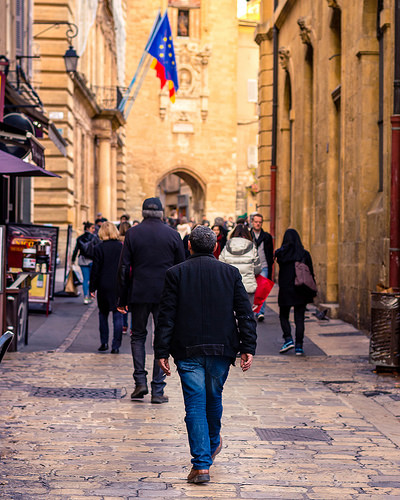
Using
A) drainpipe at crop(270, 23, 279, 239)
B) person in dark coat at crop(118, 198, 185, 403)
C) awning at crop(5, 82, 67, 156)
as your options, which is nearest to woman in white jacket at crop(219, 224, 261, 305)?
person in dark coat at crop(118, 198, 185, 403)

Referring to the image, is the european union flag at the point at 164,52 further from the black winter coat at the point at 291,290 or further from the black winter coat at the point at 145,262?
the black winter coat at the point at 145,262

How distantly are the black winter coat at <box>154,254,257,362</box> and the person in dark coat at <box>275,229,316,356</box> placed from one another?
6195mm

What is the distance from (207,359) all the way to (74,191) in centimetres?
2484

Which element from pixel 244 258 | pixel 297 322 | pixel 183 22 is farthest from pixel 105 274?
pixel 183 22

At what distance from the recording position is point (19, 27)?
69.8ft

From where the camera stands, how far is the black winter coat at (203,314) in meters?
5.73

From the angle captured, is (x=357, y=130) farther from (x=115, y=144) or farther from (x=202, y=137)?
(x=202, y=137)

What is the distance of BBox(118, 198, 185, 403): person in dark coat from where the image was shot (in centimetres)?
861

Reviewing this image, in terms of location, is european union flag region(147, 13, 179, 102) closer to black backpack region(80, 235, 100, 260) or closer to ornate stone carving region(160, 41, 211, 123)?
black backpack region(80, 235, 100, 260)

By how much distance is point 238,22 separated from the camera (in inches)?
2146

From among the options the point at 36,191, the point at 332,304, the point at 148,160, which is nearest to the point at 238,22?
the point at 148,160

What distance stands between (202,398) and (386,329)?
15.6 ft

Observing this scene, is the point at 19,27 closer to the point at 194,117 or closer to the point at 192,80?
the point at 194,117

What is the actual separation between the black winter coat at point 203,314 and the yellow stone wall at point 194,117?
148 feet
